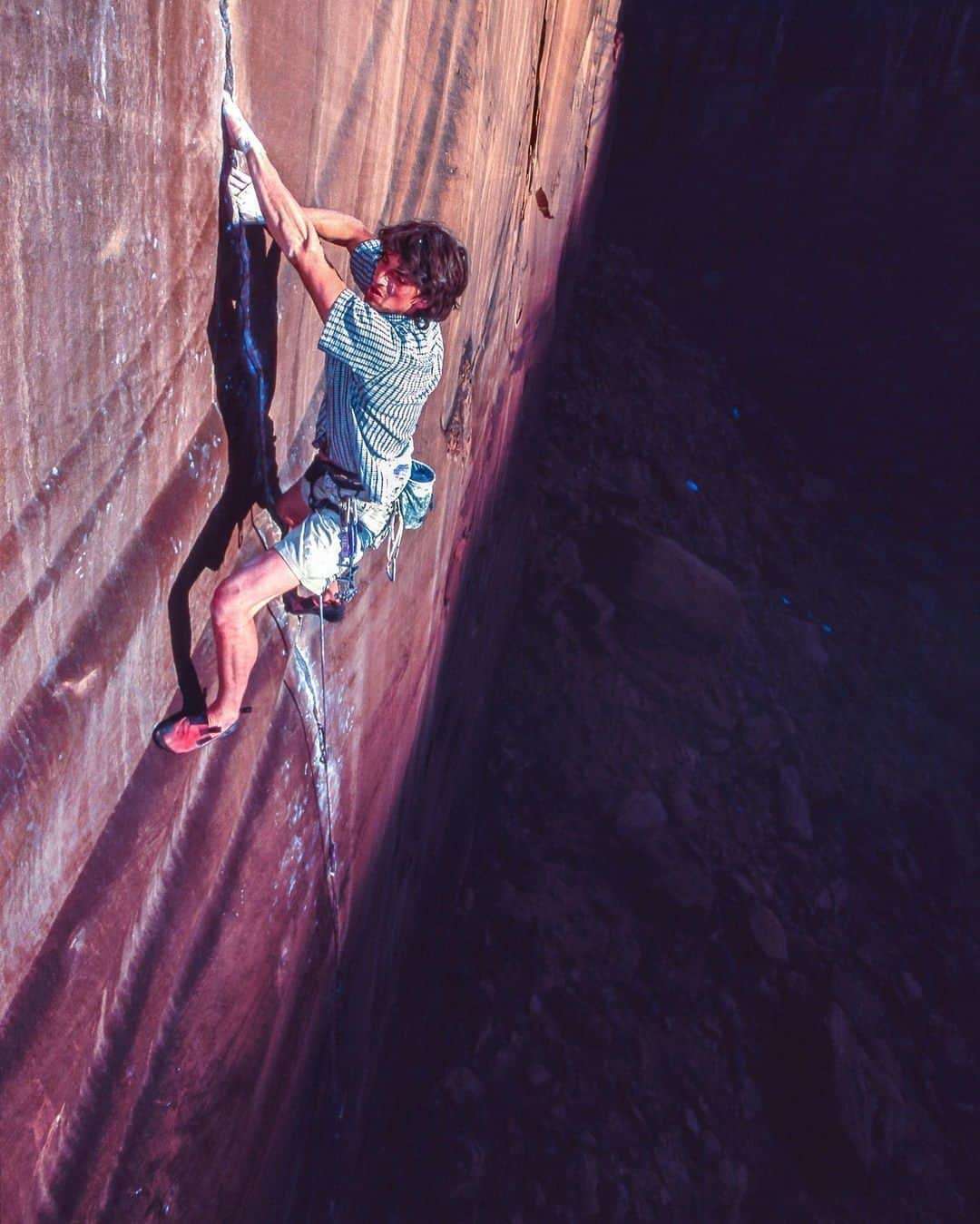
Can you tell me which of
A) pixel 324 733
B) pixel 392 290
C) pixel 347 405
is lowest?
pixel 324 733

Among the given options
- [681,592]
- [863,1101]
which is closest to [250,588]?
[863,1101]

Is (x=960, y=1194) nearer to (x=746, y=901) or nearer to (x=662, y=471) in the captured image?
(x=746, y=901)

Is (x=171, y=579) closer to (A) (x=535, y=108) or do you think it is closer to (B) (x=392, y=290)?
(B) (x=392, y=290)

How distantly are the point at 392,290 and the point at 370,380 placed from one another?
0.12m

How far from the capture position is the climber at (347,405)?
3.62ft

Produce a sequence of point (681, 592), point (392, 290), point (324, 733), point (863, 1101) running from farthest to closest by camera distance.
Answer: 1. point (681, 592)
2. point (863, 1101)
3. point (324, 733)
4. point (392, 290)

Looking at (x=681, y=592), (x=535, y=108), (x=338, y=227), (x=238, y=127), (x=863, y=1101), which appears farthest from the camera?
(x=681, y=592)

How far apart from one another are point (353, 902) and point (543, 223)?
6.74 feet

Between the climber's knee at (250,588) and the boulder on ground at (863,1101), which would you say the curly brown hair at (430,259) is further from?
the boulder on ground at (863,1101)

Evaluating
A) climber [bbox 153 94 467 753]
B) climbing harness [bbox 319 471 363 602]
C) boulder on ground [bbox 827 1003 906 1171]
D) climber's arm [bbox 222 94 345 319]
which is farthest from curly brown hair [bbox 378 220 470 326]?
boulder on ground [bbox 827 1003 906 1171]

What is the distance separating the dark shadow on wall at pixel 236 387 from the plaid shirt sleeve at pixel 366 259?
17 cm

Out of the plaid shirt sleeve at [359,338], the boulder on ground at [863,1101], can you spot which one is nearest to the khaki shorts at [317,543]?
the plaid shirt sleeve at [359,338]

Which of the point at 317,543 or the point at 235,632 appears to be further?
the point at 317,543

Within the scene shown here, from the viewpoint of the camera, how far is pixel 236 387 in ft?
3.49
